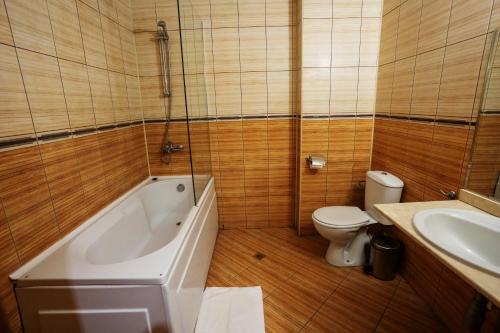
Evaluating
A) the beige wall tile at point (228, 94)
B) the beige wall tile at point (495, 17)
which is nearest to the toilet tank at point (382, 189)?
the beige wall tile at point (495, 17)

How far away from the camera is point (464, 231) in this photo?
3.82 feet

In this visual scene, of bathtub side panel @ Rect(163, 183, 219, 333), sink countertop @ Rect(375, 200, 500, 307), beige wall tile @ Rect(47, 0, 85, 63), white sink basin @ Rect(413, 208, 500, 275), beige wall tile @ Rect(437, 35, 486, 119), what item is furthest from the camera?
beige wall tile @ Rect(47, 0, 85, 63)

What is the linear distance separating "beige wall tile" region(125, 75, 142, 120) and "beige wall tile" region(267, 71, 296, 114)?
1.30 m

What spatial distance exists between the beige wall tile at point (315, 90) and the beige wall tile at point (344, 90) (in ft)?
0.18

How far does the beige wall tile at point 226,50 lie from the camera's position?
7.72 feet

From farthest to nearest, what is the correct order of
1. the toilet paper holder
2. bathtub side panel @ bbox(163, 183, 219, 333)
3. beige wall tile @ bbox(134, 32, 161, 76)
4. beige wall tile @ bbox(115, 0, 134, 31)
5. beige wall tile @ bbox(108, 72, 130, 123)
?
beige wall tile @ bbox(134, 32, 161, 76) < the toilet paper holder < beige wall tile @ bbox(115, 0, 134, 31) < beige wall tile @ bbox(108, 72, 130, 123) < bathtub side panel @ bbox(163, 183, 219, 333)

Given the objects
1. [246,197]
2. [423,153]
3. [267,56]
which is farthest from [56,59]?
[423,153]

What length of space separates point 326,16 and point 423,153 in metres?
1.36

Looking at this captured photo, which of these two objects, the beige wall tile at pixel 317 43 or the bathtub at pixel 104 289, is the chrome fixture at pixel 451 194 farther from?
the bathtub at pixel 104 289

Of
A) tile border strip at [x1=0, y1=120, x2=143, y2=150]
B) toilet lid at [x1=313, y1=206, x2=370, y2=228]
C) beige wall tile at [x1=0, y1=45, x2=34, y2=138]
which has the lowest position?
toilet lid at [x1=313, y1=206, x2=370, y2=228]

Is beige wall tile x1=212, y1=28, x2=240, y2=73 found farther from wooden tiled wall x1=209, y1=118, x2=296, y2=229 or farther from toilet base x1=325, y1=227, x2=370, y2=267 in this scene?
toilet base x1=325, y1=227, x2=370, y2=267

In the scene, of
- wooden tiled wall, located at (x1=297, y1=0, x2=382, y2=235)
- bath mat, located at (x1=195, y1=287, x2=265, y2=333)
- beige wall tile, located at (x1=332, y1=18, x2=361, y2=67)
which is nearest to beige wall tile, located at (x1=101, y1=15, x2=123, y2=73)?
wooden tiled wall, located at (x1=297, y1=0, x2=382, y2=235)

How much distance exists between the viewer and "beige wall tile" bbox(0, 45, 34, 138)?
111 cm

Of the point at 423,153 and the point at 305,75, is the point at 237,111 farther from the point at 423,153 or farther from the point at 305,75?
the point at 423,153
